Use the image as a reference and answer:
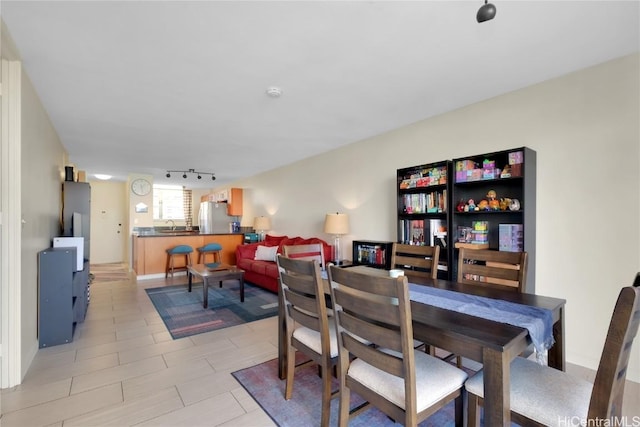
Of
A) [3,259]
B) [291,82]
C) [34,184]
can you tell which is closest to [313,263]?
[291,82]

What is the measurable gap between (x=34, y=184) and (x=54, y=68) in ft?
3.42

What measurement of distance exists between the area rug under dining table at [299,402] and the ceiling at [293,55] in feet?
7.53

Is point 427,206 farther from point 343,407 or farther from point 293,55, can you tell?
point 343,407

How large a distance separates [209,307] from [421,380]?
3.34 m

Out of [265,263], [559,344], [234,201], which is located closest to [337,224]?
[265,263]

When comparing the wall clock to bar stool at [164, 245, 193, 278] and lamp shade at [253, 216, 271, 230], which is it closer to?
bar stool at [164, 245, 193, 278]

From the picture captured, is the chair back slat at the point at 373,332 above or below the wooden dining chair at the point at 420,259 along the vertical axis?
below

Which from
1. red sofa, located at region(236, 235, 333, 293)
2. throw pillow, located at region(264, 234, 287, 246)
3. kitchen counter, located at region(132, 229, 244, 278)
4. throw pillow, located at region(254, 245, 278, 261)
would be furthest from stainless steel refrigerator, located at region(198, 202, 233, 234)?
throw pillow, located at region(254, 245, 278, 261)

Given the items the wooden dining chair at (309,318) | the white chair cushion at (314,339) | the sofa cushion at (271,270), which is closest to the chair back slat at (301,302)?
the wooden dining chair at (309,318)

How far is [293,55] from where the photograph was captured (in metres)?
2.20

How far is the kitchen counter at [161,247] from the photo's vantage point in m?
5.95

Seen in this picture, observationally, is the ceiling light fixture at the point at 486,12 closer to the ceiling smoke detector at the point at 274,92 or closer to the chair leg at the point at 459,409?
the ceiling smoke detector at the point at 274,92

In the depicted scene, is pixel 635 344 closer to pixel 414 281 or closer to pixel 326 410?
pixel 414 281

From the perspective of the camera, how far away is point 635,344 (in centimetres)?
218
